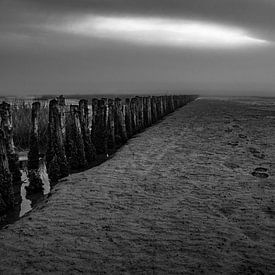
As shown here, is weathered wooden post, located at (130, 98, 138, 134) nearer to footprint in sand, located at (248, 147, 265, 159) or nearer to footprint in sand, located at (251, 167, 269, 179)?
footprint in sand, located at (248, 147, 265, 159)

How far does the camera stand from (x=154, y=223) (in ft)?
→ 14.9

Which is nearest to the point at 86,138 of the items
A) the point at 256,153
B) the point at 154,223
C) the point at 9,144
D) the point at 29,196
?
the point at 9,144

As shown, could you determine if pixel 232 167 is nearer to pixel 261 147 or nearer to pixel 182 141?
pixel 261 147

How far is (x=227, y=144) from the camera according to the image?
33.0ft

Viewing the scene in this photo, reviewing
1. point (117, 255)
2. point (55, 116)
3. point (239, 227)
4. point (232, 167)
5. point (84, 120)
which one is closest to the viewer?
point (117, 255)

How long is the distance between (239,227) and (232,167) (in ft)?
10.3

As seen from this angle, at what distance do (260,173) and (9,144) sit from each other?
539 centimetres

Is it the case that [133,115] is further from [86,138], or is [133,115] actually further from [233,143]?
[233,143]

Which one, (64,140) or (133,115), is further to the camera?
(133,115)


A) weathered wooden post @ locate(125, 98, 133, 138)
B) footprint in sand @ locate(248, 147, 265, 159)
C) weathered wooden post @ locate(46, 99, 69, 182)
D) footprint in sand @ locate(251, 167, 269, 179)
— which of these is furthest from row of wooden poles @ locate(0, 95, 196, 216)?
footprint in sand @ locate(248, 147, 265, 159)

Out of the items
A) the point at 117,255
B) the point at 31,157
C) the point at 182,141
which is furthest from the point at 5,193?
the point at 182,141

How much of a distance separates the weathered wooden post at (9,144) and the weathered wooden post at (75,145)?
1.32 metres

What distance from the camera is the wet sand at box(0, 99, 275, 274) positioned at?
3527mm

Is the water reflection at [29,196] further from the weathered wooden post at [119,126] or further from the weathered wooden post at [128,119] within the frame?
the weathered wooden post at [128,119]
